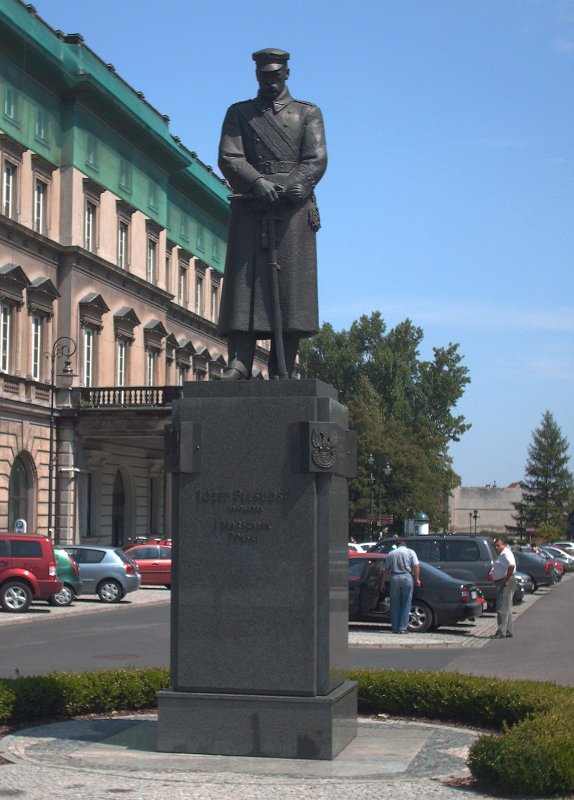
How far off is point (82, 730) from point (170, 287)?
5685 centimetres

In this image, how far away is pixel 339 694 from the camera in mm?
10852

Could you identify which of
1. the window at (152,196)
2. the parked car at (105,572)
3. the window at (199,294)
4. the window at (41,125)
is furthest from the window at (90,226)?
the parked car at (105,572)

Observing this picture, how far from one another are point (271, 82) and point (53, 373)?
39385 millimetres

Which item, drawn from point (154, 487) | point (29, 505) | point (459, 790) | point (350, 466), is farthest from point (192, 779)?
point (154, 487)

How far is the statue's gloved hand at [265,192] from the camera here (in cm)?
1166

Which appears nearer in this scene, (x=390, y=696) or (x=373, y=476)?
(x=390, y=696)

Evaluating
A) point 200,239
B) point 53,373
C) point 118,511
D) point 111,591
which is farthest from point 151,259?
point 111,591

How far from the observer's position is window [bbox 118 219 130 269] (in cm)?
5891

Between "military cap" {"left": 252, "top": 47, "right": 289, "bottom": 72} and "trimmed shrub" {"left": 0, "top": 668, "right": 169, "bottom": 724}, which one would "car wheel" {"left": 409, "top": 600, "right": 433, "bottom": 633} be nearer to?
"trimmed shrub" {"left": 0, "top": 668, "right": 169, "bottom": 724}

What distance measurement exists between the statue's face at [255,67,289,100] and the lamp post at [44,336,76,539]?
36.9 meters

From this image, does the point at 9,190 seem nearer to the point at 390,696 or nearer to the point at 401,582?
the point at 401,582

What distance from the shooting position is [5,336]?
4812 cm

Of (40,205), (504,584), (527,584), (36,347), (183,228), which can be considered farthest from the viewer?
(183,228)

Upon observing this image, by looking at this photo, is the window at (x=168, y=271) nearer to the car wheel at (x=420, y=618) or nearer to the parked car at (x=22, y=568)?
the parked car at (x=22, y=568)
